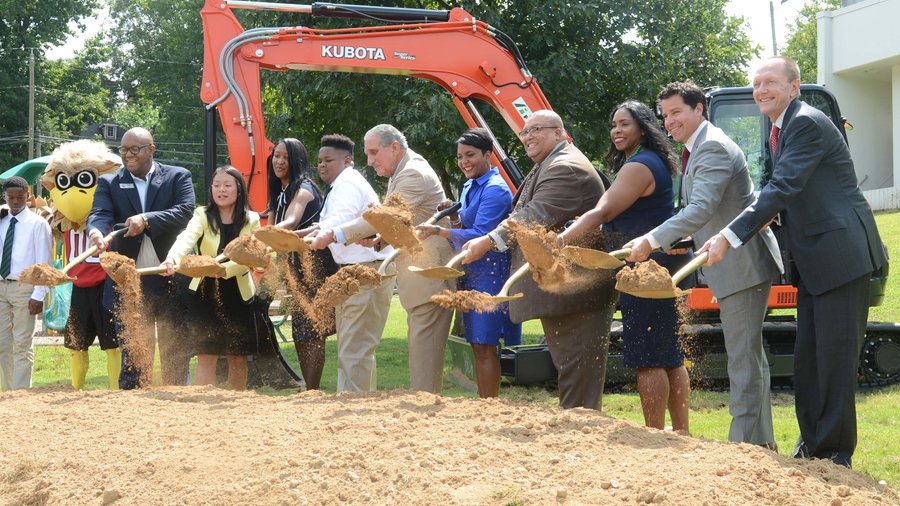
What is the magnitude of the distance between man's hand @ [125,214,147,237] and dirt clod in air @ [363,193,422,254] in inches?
69.4

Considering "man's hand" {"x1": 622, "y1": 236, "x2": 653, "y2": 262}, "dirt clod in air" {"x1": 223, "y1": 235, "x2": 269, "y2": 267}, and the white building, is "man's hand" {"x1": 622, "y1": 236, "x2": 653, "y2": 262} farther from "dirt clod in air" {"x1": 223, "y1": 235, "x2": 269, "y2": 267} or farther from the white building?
the white building

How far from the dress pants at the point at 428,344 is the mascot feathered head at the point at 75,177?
2.89 metres

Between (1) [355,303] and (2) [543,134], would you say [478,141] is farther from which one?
(1) [355,303]

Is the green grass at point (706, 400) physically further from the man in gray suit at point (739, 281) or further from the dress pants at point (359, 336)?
the dress pants at point (359, 336)

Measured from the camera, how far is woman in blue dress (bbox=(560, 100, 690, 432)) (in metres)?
5.28

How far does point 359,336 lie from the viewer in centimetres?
680

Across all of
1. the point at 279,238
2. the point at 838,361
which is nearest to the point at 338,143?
the point at 279,238

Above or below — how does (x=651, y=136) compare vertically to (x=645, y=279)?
above

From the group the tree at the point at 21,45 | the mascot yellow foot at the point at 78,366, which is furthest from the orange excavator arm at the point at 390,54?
the tree at the point at 21,45

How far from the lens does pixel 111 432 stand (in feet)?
16.0

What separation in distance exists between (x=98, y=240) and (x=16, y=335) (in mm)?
1947

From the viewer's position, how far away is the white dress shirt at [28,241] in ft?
27.0

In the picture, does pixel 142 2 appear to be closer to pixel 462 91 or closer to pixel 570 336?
pixel 462 91

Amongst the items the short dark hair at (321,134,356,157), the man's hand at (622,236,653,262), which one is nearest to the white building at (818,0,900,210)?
the short dark hair at (321,134,356,157)
